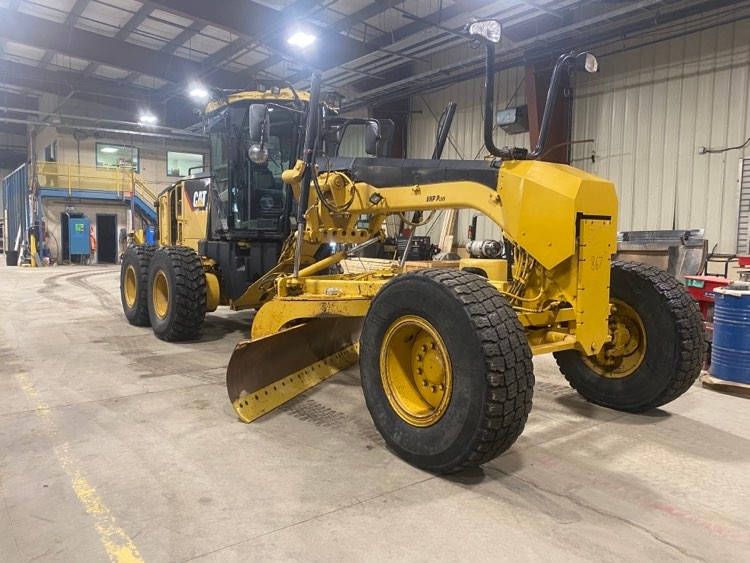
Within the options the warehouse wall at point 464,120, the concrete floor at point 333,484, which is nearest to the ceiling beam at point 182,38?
the warehouse wall at point 464,120

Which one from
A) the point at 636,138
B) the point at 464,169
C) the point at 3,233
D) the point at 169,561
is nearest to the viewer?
the point at 169,561

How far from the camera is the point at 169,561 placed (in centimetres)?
231

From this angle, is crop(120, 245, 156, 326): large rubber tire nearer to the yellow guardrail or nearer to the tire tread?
the tire tread

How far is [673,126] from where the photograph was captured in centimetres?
1034

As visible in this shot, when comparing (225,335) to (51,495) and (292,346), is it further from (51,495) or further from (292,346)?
(51,495)

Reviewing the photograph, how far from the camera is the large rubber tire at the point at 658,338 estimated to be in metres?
3.77

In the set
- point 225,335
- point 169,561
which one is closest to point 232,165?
point 225,335

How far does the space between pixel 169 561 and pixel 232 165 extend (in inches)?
201

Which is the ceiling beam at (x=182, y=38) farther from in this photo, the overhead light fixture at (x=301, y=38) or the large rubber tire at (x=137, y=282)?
the large rubber tire at (x=137, y=282)

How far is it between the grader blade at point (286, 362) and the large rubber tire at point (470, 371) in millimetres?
1382

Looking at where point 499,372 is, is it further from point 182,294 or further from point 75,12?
point 75,12

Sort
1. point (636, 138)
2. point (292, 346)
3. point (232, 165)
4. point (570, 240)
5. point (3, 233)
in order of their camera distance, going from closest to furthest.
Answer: point (570, 240)
point (292, 346)
point (232, 165)
point (636, 138)
point (3, 233)

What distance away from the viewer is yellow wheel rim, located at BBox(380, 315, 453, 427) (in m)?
3.22

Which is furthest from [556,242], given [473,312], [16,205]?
[16,205]
